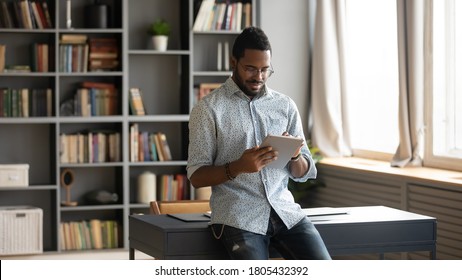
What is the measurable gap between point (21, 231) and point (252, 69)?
3679 mm

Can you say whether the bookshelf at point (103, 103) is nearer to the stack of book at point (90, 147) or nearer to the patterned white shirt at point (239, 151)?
the stack of book at point (90, 147)

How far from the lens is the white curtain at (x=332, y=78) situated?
23.5 feet

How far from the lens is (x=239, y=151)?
365cm

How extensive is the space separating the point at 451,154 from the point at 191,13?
7.72 ft

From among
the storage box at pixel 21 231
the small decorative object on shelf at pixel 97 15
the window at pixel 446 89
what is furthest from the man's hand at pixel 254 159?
the small decorative object on shelf at pixel 97 15

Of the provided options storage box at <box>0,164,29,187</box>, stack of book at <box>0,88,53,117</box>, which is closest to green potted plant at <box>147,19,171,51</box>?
stack of book at <box>0,88,53,117</box>

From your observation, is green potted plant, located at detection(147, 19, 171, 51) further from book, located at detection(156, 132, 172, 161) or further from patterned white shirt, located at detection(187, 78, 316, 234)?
patterned white shirt, located at detection(187, 78, 316, 234)

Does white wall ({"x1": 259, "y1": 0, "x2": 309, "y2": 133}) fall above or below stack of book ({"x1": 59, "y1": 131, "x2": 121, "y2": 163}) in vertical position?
above

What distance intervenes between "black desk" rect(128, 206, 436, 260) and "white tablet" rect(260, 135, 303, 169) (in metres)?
0.46

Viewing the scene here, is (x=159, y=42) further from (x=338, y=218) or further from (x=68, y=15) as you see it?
(x=338, y=218)

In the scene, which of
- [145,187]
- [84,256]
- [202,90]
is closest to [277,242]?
[84,256]

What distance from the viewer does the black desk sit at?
3.75 meters

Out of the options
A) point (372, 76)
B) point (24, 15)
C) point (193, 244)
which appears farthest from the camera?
point (372, 76)

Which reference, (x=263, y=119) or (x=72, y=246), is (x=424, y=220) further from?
(x=72, y=246)
